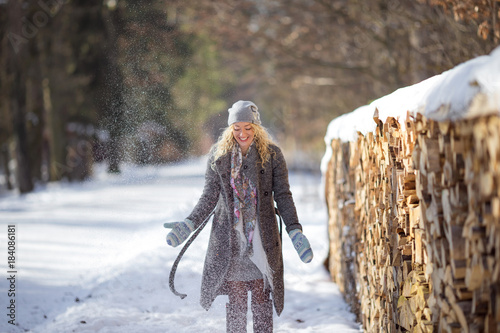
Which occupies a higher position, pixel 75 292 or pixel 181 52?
pixel 181 52

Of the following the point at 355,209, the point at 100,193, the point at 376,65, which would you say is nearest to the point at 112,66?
the point at 100,193

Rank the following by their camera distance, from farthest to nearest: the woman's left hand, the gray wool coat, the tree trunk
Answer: the tree trunk
the gray wool coat
the woman's left hand

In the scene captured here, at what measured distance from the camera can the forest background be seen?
38.3 feet

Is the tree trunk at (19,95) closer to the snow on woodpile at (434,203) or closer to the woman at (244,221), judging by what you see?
the snow on woodpile at (434,203)

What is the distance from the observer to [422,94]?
2727mm

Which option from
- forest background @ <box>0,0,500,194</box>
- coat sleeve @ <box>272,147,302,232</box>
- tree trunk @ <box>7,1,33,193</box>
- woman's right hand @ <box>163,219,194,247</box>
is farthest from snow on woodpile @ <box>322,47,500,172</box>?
tree trunk @ <box>7,1,33,193</box>

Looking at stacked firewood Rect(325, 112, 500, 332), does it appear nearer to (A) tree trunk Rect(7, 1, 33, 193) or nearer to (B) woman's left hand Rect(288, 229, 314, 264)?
(B) woman's left hand Rect(288, 229, 314, 264)

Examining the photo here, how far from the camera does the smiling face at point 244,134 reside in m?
3.92

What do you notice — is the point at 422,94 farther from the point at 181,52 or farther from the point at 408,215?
the point at 181,52

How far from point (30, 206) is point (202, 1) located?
708 centimetres

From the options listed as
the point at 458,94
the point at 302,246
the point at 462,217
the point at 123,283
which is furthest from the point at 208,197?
the point at 123,283

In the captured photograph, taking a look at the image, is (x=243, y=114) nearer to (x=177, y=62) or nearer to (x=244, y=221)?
(x=244, y=221)

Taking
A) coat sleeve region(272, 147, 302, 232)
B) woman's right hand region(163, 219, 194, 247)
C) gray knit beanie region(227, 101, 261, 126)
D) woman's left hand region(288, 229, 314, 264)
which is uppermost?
gray knit beanie region(227, 101, 261, 126)

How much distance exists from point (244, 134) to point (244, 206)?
0.48 meters
